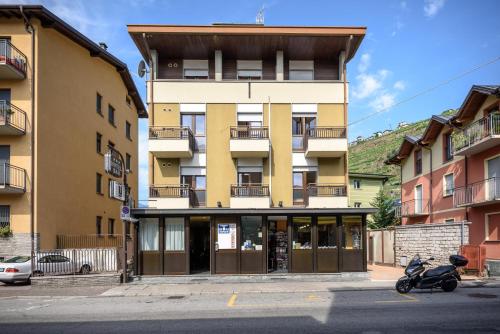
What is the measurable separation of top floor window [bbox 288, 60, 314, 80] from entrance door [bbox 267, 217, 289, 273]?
8.30 m

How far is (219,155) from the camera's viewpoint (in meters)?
22.2

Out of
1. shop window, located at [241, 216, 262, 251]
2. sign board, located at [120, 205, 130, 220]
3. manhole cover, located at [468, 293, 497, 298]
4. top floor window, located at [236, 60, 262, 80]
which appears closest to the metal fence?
sign board, located at [120, 205, 130, 220]

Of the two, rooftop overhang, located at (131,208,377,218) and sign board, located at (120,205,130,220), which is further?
rooftop overhang, located at (131,208,377,218)

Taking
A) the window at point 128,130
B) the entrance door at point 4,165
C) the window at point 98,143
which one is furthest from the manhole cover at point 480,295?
the window at point 128,130

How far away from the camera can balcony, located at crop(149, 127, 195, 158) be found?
2098 cm

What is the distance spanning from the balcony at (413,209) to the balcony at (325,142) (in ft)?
35.6

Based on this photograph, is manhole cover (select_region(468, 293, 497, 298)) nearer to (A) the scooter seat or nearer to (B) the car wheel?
(A) the scooter seat

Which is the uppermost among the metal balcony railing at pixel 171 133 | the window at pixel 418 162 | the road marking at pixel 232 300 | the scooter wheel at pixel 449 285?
the metal balcony railing at pixel 171 133

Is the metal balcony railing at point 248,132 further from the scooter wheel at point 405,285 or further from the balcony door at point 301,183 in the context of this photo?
the scooter wheel at point 405,285

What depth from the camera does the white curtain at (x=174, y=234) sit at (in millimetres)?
19312

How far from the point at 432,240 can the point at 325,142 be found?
7329mm

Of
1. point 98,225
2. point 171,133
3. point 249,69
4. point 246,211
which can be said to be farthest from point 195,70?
point 98,225

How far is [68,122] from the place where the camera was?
83.5ft

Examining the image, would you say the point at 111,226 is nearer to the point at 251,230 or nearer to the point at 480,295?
the point at 251,230
